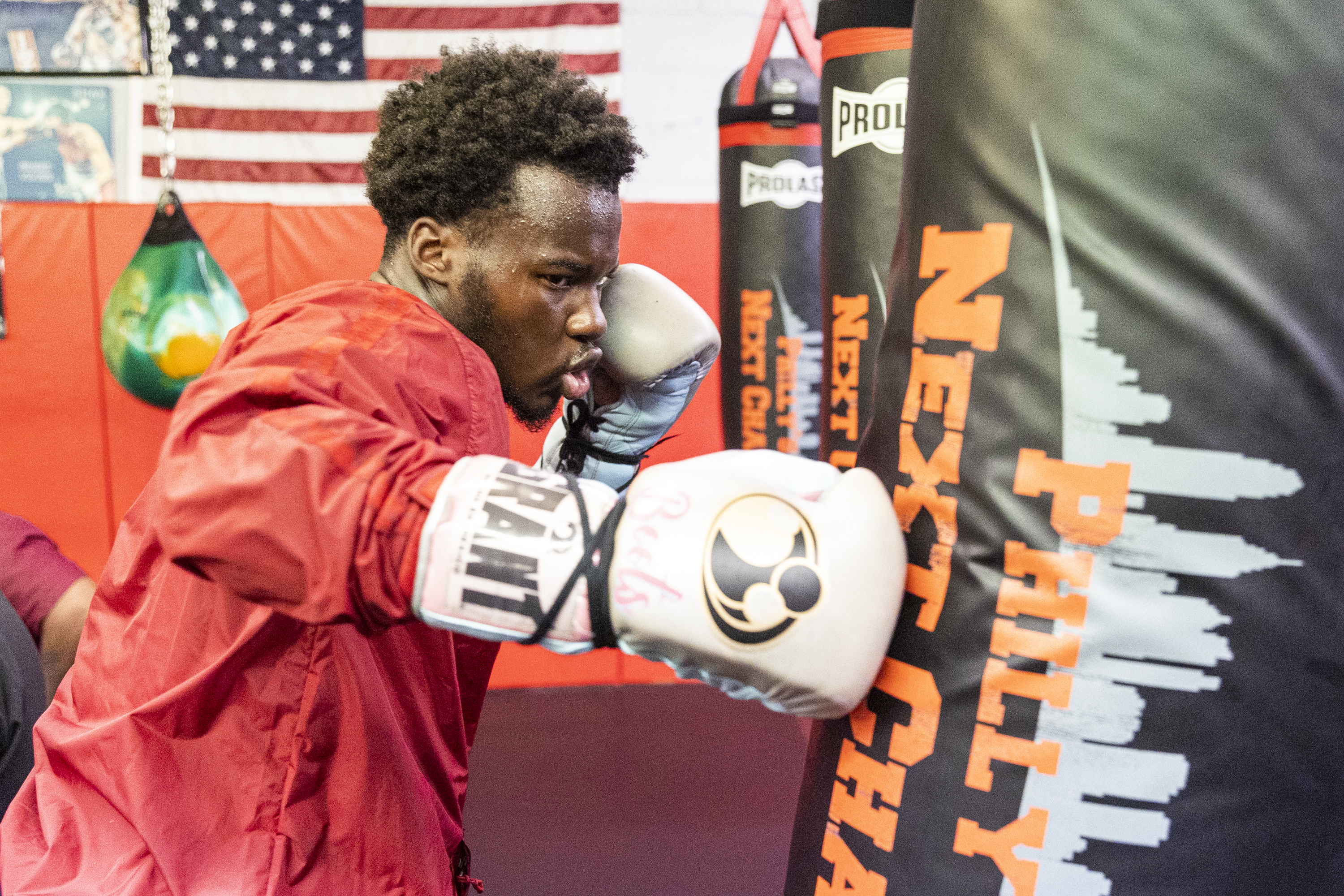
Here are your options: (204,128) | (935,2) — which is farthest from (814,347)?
(204,128)

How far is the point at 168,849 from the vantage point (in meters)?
0.68

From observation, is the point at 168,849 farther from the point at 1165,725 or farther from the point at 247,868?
the point at 1165,725

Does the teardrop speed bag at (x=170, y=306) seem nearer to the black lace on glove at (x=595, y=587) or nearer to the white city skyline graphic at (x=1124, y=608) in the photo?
the black lace on glove at (x=595, y=587)

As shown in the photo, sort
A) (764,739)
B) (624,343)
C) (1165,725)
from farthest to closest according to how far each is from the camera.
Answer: (764,739) → (624,343) → (1165,725)

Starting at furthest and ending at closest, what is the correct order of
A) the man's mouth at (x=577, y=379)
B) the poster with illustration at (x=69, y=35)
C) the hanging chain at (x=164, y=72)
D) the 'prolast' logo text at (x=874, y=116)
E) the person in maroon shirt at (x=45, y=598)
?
the poster with illustration at (x=69, y=35) → the hanging chain at (x=164, y=72) → the person in maroon shirt at (x=45, y=598) → the 'prolast' logo text at (x=874, y=116) → the man's mouth at (x=577, y=379)

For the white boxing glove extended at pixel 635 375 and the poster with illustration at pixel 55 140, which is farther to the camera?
the poster with illustration at pixel 55 140

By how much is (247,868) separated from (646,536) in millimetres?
Answer: 425

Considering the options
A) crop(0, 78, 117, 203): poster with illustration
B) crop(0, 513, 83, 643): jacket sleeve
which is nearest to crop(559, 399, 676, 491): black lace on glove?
crop(0, 513, 83, 643): jacket sleeve

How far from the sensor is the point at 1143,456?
51 centimetres

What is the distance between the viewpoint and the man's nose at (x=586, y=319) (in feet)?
3.24

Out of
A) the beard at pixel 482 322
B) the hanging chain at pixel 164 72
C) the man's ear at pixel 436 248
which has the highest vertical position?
the hanging chain at pixel 164 72

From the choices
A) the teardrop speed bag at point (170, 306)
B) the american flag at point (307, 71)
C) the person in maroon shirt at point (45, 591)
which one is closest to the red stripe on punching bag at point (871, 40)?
the person in maroon shirt at point (45, 591)

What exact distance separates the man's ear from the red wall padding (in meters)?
1.84

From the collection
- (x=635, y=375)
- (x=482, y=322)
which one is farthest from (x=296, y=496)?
(x=635, y=375)
